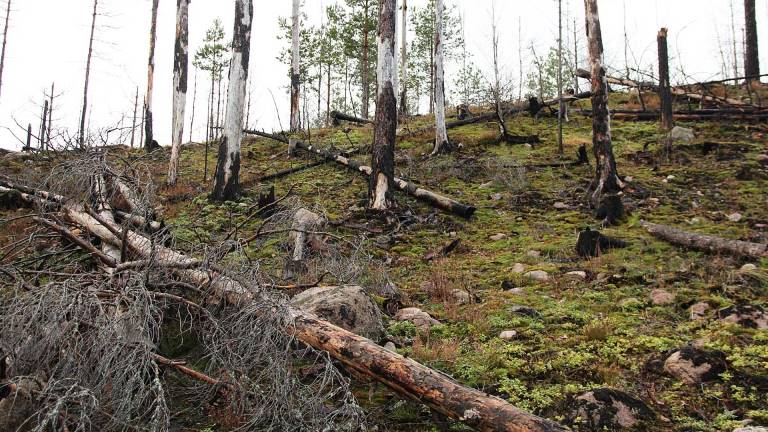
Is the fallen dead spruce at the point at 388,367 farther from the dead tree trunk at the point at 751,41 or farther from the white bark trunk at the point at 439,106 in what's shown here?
the dead tree trunk at the point at 751,41

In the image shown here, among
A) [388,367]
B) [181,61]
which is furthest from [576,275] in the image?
[181,61]

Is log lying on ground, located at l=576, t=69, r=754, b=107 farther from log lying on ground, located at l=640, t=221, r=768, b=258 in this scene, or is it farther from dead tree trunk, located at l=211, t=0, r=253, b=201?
dead tree trunk, located at l=211, t=0, r=253, b=201

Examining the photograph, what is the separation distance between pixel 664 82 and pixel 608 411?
12891mm

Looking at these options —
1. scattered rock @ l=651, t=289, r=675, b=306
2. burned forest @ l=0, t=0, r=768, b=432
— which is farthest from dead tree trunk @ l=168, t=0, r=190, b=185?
scattered rock @ l=651, t=289, r=675, b=306

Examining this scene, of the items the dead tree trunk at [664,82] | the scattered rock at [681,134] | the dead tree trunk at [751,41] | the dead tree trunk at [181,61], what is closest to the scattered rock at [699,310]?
the scattered rock at [681,134]

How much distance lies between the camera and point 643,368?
11.7 ft

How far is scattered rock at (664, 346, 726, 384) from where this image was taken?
3.32 metres

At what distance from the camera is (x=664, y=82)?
43.0 feet

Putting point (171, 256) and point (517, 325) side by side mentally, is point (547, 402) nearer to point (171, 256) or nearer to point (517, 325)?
point (517, 325)

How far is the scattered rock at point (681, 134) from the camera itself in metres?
12.0

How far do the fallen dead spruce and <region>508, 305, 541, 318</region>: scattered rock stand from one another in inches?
79.1

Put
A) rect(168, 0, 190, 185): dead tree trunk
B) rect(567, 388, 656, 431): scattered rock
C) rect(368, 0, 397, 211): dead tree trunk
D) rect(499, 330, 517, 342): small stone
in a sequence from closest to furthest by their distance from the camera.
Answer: rect(567, 388, 656, 431): scattered rock < rect(499, 330, 517, 342): small stone < rect(368, 0, 397, 211): dead tree trunk < rect(168, 0, 190, 185): dead tree trunk

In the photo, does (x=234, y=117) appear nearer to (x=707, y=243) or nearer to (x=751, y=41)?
(x=707, y=243)

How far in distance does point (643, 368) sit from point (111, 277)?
3833mm
